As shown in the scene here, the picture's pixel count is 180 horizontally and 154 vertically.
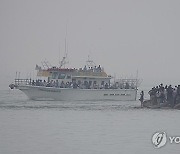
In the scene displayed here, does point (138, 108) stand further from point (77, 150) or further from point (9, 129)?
point (77, 150)

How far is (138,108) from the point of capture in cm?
5909

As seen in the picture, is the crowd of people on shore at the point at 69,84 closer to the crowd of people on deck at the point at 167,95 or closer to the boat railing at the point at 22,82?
the boat railing at the point at 22,82

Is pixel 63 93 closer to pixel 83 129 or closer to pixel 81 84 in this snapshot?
pixel 81 84

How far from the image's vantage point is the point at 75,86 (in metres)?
71.1

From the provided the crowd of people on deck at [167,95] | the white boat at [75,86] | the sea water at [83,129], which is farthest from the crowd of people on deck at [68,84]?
the crowd of people on deck at [167,95]

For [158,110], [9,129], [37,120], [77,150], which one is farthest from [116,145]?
[158,110]

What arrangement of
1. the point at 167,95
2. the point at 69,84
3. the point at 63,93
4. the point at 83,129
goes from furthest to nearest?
the point at 69,84 < the point at 63,93 < the point at 167,95 < the point at 83,129

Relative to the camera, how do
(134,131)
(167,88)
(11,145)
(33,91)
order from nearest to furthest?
(11,145), (134,131), (167,88), (33,91)

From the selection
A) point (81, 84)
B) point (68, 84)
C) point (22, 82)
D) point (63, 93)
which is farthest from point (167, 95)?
point (22, 82)

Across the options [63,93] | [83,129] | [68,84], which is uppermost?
[68,84]

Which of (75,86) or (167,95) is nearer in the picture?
(167,95)

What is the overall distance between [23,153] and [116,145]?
19.2 ft

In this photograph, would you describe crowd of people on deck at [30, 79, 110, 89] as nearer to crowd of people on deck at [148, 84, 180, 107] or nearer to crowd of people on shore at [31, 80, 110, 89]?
crowd of people on shore at [31, 80, 110, 89]

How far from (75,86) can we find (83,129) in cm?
2892
